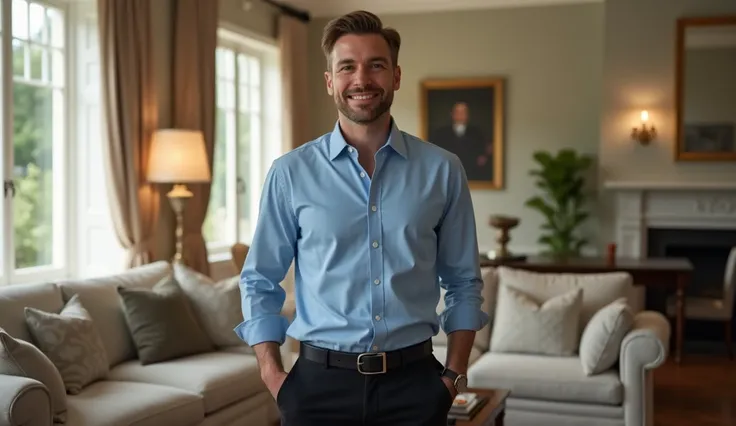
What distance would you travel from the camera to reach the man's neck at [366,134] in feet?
6.17

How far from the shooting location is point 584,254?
25.9 ft

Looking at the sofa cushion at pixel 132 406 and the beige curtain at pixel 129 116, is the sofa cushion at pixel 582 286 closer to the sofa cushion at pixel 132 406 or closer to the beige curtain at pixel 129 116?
the sofa cushion at pixel 132 406

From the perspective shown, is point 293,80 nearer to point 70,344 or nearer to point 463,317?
point 70,344

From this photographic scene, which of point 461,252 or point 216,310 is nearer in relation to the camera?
point 461,252

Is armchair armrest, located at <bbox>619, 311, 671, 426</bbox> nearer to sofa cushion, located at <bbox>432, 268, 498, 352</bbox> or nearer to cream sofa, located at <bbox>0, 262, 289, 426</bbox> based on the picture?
sofa cushion, located at <bbox>432, 268, 498, 352</bbox>

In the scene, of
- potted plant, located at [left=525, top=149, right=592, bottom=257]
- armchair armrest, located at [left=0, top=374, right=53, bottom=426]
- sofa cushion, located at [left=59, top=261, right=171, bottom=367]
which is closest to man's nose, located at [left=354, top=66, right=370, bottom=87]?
armchair armrest, located at [left=0, top=374, right=53, bottom=426]

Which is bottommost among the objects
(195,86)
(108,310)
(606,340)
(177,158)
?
(606,340)

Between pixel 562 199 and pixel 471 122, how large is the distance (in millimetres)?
1135

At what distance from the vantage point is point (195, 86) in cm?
611

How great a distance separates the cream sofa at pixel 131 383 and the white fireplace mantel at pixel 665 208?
3.91m

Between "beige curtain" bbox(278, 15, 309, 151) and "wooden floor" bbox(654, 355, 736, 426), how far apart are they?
11.8 feet

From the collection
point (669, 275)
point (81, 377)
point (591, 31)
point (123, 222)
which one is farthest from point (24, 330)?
point (591, 31)

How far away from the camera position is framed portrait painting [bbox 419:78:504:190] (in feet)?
26.6

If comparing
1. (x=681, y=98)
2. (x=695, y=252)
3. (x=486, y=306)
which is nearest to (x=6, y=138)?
(x=486, y=306)
